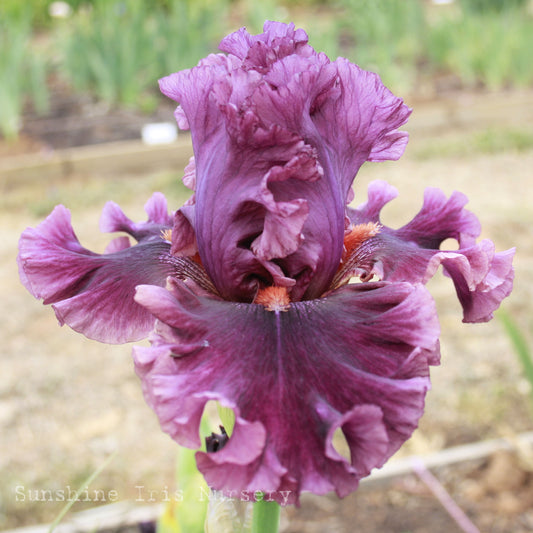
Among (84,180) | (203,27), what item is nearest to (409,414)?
(84,180)

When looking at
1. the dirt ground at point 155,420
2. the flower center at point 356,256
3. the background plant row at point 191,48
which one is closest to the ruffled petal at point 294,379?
the flower center at point 356,256

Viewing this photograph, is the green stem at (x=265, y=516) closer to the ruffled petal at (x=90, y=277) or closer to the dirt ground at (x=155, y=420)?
the ruffled petal at (x=90, y=277)

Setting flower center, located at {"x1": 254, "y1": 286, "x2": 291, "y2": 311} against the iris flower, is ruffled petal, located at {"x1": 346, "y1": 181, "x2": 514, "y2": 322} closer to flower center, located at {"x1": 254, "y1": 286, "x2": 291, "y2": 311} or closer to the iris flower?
the iris flower

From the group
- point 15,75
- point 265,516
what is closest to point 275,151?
point 265,516

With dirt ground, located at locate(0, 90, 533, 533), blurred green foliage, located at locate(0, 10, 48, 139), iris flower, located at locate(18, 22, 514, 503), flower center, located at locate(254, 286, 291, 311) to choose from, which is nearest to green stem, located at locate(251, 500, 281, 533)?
iris flower, located at locate(18, 22, 514, 503)

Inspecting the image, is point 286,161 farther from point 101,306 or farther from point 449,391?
point 449,391
